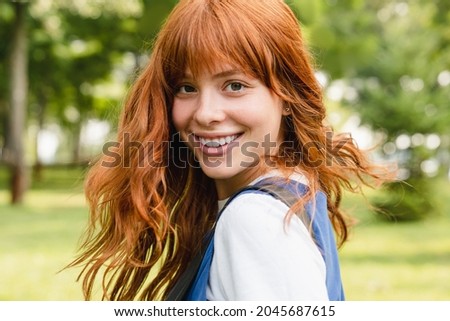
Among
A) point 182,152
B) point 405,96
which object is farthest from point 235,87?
point 405,96

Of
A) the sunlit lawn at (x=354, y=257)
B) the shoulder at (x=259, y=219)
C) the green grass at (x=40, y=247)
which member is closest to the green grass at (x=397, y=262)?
the sunlit lawn at (x=354, y=257)

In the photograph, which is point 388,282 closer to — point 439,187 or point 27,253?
point 27,253

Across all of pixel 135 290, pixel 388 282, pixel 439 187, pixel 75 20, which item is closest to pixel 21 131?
pixel 75 20

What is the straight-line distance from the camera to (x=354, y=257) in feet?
25.3

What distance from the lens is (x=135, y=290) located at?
→ 2.08m

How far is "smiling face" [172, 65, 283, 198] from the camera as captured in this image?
5.50ft

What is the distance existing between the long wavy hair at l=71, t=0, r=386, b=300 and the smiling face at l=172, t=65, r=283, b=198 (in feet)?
0.10

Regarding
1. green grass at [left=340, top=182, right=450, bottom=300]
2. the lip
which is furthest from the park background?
the lip

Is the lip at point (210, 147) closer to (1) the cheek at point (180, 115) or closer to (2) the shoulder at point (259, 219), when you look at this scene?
(1) the cheek at point (180, 115)

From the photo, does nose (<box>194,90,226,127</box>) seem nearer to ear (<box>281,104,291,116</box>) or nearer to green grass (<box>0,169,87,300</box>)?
ear (<box>281,104,291,116</box>)

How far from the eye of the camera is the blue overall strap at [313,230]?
4.90 feet

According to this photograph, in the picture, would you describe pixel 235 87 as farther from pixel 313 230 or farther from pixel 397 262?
pixel 397 262

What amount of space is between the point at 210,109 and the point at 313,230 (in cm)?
41

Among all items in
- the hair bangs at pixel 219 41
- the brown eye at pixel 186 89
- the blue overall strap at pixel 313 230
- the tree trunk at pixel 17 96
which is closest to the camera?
the blue overall strap at pixel 313 230
